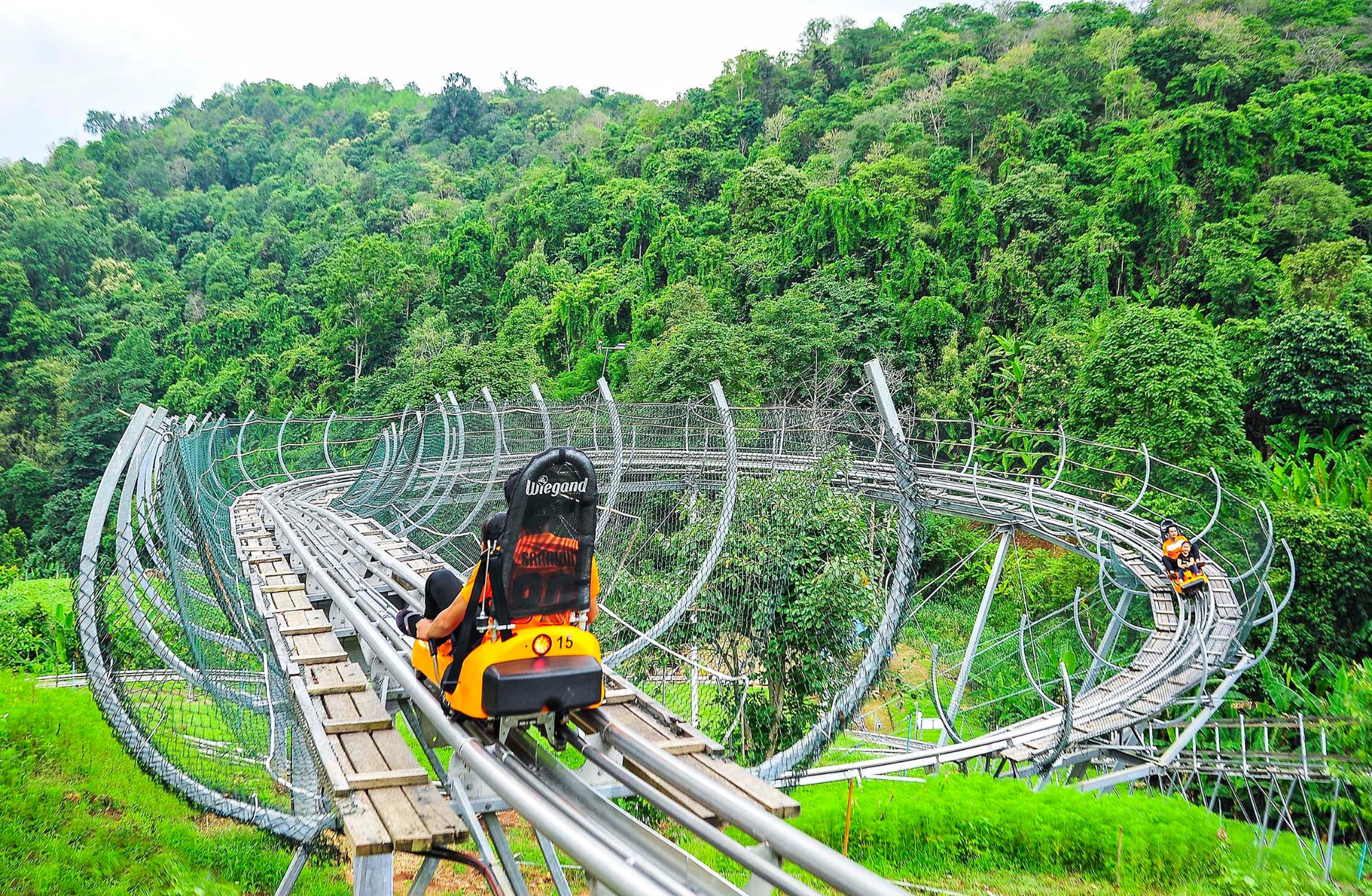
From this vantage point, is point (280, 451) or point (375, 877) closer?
point (375, 877)

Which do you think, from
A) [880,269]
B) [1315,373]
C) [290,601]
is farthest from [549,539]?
[880,269]

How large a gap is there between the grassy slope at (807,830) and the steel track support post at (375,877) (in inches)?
59.2

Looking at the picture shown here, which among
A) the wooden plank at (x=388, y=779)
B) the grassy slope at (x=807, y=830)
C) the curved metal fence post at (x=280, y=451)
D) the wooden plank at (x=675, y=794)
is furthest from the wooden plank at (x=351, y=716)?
the curved metal fence post at (x=280, y=451)

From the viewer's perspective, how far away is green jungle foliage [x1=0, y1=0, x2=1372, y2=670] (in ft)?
67.0

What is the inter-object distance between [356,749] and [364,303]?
47948 millimetres

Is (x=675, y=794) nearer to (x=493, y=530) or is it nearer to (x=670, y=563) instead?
(x=493, y=530)

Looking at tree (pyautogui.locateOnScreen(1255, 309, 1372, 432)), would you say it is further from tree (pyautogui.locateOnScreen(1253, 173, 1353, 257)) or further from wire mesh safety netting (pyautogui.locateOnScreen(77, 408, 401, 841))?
wire mesh safety netting (pyautogui.locateOnScreen(77, 408, 401, 841))

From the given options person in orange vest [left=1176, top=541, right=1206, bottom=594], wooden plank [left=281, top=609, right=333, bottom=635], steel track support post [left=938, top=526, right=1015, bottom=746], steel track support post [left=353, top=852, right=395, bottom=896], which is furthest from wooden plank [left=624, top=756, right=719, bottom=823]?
person in orange vest [left=1176, top=541, right=1206, bottom=594]

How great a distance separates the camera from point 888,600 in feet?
17.2

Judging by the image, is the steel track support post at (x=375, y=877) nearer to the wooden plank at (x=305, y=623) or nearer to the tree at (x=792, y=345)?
the wooden plank at (x=305, y=623)

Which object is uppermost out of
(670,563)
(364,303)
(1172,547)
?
(364,303)

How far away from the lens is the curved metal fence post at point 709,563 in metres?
5.70

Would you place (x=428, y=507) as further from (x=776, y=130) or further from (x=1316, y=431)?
(x=776, y=130)

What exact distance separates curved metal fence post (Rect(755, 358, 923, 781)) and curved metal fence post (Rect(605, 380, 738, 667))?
1136mm
